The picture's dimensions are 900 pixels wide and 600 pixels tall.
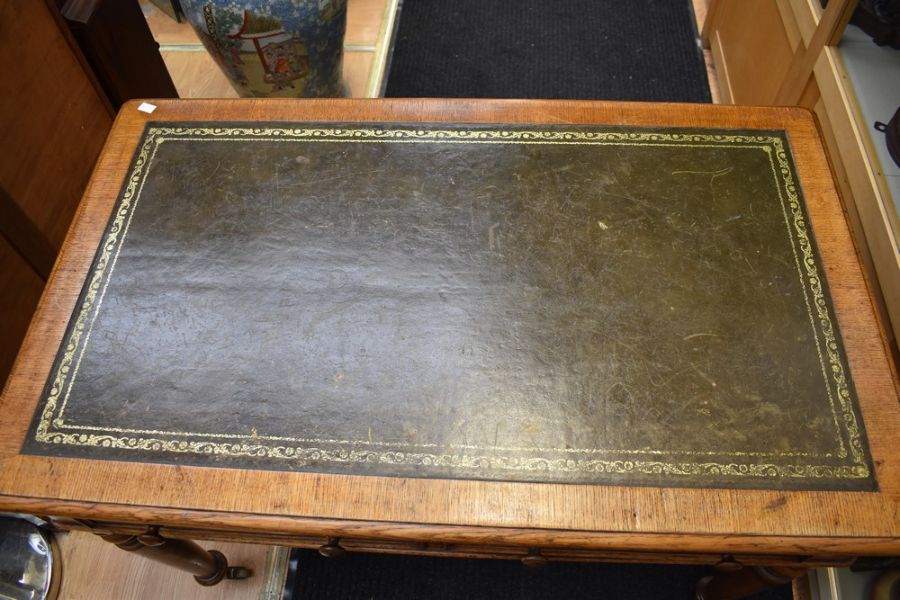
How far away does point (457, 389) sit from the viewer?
4.08ft

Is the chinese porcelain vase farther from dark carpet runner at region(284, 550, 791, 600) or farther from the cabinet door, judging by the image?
dark carpet runner at region(284, 550, 791, 600)

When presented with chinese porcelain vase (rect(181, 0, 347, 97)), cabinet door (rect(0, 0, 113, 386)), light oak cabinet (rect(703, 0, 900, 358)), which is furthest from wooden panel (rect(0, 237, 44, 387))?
light oak cabinet (rect(703, 0, 900, 358))

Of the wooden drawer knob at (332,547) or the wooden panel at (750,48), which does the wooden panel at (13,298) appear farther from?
the wooden panel at (750,48)

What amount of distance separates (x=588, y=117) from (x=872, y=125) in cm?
68

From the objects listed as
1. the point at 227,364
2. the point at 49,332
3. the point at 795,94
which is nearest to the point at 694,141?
the point at 795,94

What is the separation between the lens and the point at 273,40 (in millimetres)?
2068

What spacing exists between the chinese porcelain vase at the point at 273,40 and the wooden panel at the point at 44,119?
38 cm

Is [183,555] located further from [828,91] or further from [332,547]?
[828,91]

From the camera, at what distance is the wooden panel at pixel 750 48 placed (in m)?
2.10

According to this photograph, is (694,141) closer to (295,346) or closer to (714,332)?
(714,332)

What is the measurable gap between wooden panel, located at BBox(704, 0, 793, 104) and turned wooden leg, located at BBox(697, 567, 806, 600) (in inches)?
55.1

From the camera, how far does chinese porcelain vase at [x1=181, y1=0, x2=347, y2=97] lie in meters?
Answer: 1.99

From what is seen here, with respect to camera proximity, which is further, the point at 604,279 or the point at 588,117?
the point at 588,117

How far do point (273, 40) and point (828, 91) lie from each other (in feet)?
4.97
